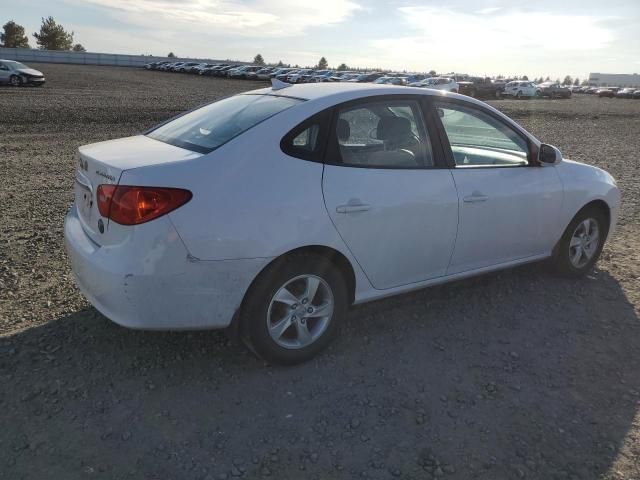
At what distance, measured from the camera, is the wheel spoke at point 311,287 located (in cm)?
339

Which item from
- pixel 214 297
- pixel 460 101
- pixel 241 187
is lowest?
pixel 214 297

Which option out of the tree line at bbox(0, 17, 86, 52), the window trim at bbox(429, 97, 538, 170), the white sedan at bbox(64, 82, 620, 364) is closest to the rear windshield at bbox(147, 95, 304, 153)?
the white sedan at bbox(64, 82, 620, 364)

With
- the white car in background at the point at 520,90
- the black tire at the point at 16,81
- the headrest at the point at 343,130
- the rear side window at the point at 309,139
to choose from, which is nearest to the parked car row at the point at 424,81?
the white car in background at the point at 520,90

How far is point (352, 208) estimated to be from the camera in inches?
134

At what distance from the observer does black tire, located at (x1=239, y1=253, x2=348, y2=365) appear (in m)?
3.20

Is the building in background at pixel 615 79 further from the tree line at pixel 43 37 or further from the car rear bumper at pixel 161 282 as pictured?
the car rear bumper at pixel 161 282

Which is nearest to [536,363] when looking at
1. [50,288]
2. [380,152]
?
[380,152]

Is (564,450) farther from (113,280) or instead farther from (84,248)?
(84,248)

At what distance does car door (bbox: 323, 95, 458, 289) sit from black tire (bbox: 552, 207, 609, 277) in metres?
1.53

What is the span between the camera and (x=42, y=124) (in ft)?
47.0

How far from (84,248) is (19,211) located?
3825 mm

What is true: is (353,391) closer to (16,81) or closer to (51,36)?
(16,81)

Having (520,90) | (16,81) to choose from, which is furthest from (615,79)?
(16,81)

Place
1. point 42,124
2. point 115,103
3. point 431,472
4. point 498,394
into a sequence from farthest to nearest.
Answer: point 115,103 < point 42,124 < point 498,394 < point 431,472
